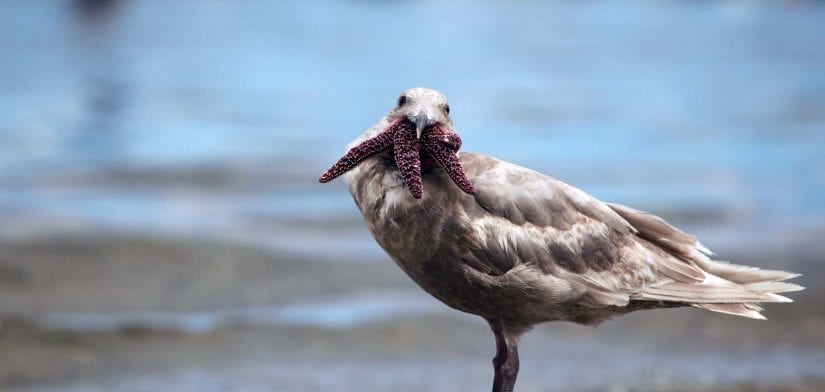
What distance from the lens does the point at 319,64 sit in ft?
77.8

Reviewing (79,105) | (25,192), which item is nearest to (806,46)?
(79,105)

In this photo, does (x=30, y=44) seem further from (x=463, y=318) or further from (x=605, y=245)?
(x=605, y=245)

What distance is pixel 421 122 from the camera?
17.1 feet

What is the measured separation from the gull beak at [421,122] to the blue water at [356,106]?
19.0ft

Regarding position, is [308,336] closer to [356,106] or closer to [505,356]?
[505,356]

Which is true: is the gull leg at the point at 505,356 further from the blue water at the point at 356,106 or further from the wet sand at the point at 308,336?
the blue water at the point at 356,106

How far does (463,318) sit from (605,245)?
356 centimetres

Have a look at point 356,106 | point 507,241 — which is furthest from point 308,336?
point 356,106

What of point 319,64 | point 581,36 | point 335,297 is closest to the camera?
point 335,297

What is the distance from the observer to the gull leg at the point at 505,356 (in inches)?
229

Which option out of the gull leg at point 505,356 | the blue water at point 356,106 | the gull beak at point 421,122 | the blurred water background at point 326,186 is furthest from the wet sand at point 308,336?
the gull beak at point 421,122

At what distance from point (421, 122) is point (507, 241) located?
0.75 meters

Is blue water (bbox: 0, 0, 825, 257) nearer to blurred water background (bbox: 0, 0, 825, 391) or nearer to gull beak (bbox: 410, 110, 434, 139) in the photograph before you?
blurred water background (bbox: 0, 0, 825, 391)

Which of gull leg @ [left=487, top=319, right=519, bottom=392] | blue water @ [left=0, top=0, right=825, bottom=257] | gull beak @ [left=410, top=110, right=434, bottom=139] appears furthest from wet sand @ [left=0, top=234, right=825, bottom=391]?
gull beak @ [left=410, top=110, right=434, bottom=139]
